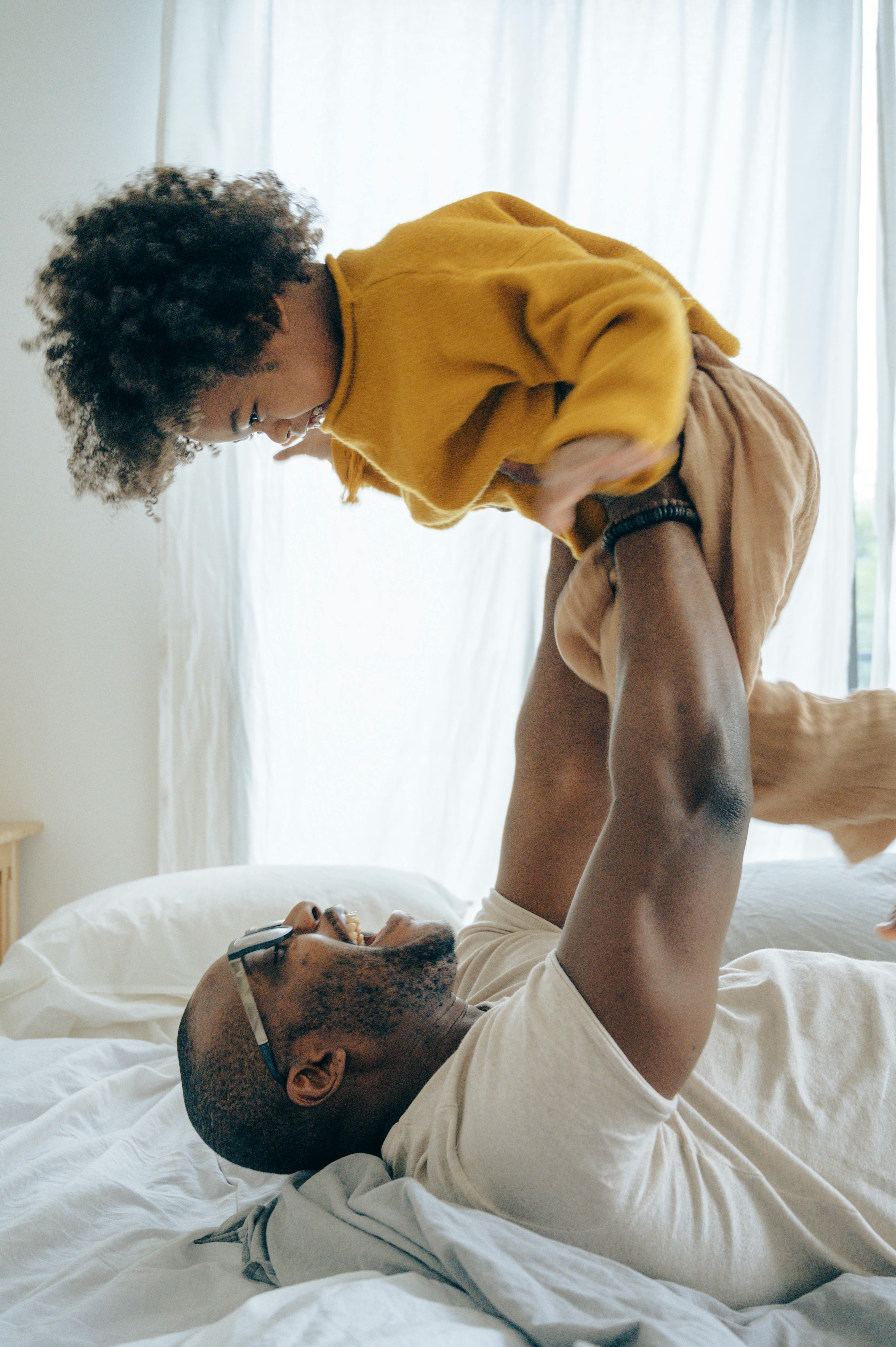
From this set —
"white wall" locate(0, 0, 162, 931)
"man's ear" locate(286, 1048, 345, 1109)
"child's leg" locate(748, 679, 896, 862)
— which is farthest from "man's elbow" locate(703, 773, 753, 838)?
"white wall" locate(0, 0, 162, 931)

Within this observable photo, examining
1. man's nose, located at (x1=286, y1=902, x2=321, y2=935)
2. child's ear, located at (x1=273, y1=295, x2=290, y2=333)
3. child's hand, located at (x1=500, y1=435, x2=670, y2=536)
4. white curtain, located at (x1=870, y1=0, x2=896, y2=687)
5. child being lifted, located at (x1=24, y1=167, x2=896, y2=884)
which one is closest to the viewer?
child's hand, located at (x1=500, y1=435, x2=670, y2=536)

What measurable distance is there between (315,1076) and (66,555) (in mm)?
→ 1846

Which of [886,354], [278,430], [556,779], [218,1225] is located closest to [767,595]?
[556,779]

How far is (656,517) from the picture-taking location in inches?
33.3

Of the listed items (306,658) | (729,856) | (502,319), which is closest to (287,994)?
(729,856)

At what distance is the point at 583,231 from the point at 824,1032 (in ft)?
3.05

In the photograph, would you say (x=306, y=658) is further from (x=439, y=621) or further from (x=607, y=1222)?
(x=607, y=1222)

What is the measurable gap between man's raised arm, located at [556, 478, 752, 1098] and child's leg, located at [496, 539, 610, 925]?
0.38 m

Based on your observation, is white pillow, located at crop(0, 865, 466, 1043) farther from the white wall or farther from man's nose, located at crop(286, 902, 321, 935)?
the white wall

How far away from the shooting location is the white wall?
2363mm

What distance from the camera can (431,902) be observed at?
6.17 ft

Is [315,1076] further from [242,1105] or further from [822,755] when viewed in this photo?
[822,755]

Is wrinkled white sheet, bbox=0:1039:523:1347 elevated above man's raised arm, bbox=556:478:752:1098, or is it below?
below

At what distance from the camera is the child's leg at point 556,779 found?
121 centimetres
